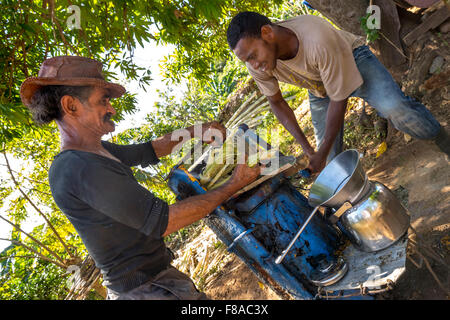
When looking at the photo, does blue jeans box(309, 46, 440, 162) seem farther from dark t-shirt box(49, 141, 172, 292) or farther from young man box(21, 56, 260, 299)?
dark t-shirt box(49, 141, 172, 292)

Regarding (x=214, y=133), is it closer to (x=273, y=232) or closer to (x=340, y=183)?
(x=273, y=232)

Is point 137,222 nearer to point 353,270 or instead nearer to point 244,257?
point 244,257

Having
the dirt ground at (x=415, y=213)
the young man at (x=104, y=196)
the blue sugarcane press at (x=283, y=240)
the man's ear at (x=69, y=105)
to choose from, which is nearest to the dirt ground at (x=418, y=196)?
the dirt ground at (x=415, y=213)

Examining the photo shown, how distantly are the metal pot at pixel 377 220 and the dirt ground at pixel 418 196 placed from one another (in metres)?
0.42

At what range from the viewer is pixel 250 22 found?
2107 millimetres

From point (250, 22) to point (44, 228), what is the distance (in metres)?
6.67

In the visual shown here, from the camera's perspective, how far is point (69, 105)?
1.70 metres

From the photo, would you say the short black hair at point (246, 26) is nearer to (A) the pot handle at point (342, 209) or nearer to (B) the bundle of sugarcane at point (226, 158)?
(B) the bundle of sugarcane at point (226, 158)

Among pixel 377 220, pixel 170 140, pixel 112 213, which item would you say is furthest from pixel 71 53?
pixel 377 220

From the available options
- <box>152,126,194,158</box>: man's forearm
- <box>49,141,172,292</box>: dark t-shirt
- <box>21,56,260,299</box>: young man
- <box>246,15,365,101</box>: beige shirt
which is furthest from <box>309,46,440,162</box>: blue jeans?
<box>49,141,172,292</box>: dark t-shirt

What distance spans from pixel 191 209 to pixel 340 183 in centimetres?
100

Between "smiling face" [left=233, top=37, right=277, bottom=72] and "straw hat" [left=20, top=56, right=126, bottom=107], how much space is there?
94 cm

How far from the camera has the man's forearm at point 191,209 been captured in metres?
1.65

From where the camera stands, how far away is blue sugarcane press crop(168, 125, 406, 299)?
→ 182cm
